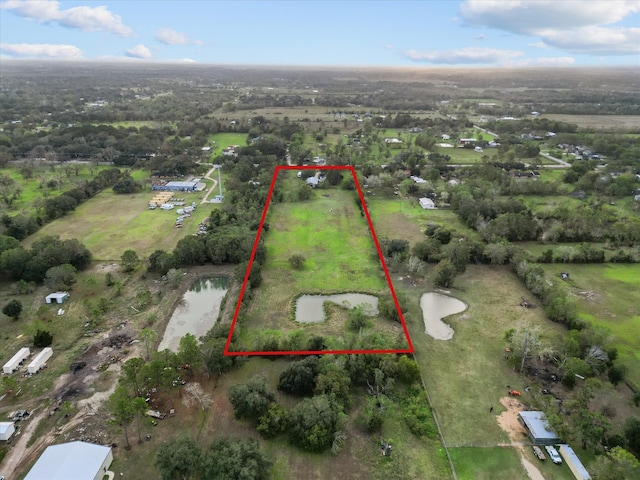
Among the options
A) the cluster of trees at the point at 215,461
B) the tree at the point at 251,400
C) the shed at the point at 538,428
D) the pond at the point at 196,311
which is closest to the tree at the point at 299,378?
the tree at the point at 251,400

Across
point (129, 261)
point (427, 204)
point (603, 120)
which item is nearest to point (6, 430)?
point (129, 261)

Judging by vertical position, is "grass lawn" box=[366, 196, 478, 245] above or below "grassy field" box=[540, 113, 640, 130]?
below

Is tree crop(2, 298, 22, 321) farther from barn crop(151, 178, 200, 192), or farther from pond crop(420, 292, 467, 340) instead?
barn crop(151, 178, 200, 192)

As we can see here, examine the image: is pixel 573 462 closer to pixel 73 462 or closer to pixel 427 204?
pixel 73 462

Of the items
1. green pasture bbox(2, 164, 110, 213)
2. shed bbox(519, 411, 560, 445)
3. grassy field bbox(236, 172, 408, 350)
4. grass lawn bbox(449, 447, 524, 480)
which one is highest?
shed bbox(519, 411, 560, 445)

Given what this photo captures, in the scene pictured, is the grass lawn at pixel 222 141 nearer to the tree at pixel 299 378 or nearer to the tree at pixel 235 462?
the tree at pixel 299 378

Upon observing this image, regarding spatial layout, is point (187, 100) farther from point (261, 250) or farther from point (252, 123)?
point (261, 250)

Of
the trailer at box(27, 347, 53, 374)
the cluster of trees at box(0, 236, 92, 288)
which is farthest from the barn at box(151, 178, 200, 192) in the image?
the trailer at box(27, 347, 53, 374)
